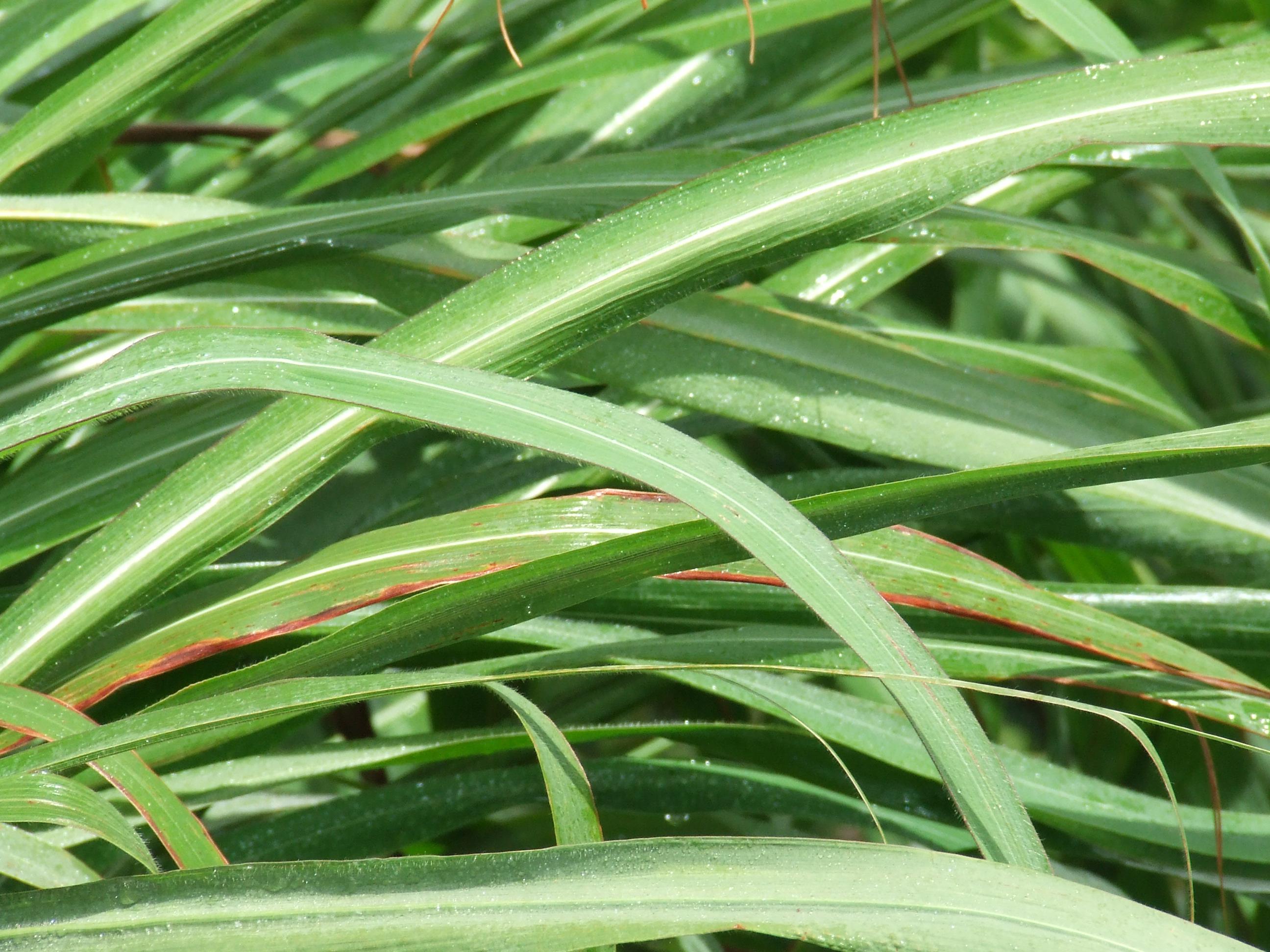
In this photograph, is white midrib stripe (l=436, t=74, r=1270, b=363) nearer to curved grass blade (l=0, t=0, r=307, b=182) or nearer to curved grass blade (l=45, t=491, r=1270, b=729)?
curved grass blade (l=45, t=491, r=1270, b=729)

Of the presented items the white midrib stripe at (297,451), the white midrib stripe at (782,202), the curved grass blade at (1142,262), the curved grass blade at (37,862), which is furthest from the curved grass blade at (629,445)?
the curved grass blade at (1142,262)

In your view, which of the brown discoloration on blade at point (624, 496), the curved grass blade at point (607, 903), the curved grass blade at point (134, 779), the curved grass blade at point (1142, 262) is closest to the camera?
the curved grass blade at point (607, 903)

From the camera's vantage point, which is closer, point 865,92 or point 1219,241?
point 865,92

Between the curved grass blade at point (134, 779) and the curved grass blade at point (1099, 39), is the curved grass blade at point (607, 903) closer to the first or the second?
the curved grass blade at point (134, 779)

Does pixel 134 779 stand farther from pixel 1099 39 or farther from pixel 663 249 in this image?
pixel 1099 39

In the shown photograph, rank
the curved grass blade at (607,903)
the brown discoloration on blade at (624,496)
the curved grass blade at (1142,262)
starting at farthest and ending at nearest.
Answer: the curved grass blade at (1142,262) → the brown discoloration on blade at (624,496) → the curved grass blade at (607,903)

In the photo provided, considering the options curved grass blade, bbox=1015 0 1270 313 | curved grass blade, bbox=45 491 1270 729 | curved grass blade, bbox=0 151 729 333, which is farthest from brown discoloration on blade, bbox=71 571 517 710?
curved grass blade, bbox=1015 0 1270 313

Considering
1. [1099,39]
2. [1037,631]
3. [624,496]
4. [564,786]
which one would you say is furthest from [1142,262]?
[564,786]

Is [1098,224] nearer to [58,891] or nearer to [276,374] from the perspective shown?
[276,374]

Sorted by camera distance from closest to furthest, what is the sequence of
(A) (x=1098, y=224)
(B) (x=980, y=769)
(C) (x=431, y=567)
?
(B) (x=980, y=769), (C) (x=431, y=567), (A) (x=1098, y=224)

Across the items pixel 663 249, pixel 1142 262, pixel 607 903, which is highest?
pixel 1142 262

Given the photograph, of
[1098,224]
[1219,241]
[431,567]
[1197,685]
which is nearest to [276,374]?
[431,567]
